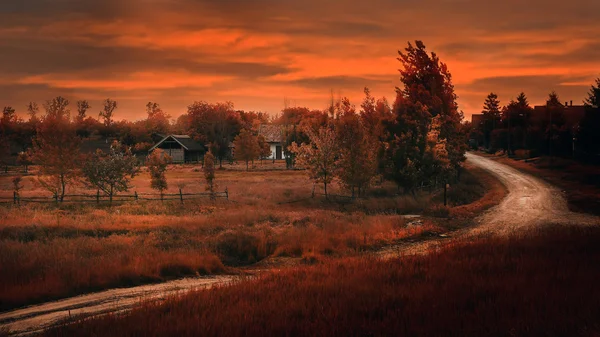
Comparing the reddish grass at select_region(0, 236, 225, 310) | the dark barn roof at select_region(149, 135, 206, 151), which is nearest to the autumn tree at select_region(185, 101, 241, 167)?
the dark barn roof at select_region(149, 135, 206, 151)

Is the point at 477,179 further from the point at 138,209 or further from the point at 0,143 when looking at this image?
the point at 0,143

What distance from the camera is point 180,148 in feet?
302

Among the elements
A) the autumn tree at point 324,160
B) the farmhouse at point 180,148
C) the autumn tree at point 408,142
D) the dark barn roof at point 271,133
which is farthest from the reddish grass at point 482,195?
the farmhouse at point 180,148

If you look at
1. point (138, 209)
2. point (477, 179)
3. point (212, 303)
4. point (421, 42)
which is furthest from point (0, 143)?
point (212, 303)

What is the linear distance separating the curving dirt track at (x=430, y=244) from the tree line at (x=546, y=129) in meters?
8.24

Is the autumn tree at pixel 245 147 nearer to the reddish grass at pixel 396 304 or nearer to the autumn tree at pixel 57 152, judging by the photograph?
the autumn tree at pixel 57 152

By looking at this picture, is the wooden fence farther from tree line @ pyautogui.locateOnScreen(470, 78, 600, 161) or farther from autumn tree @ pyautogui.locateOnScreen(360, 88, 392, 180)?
tree line @ pyautogui.locateOnScreen(470, 78, 600, 161)

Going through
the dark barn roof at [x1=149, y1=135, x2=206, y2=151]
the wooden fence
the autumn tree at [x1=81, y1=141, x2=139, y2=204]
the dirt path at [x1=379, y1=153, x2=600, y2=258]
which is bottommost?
the dirt path at [x1=379, y1=153, x2=600, y2=258]

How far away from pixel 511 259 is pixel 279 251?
10317mm

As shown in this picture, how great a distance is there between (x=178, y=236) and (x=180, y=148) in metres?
71.3

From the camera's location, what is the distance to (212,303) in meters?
9.77

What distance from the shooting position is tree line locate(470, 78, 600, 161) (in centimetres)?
5088

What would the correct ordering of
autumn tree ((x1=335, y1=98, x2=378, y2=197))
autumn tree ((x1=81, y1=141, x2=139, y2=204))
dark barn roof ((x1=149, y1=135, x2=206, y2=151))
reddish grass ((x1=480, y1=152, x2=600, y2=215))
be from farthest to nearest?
1. dark barn roof ((x1=149, y1=135, x2=206, y2=151))
2. autumn tree ((x1=335, y1=98, x2=378, y2=197))
3. autumn tree ((x1=81, y1=141, x2=139, y2=204))
4. reddish grass ((x1=480, y1=152, x2=600, y2=215))

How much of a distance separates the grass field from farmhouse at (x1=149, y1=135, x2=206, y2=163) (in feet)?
183
